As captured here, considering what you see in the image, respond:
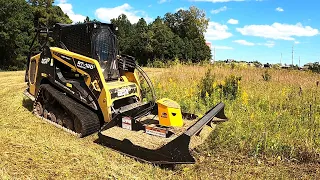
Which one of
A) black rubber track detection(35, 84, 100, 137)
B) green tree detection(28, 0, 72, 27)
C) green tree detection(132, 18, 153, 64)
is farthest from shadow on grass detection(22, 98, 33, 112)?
green tree detection(132, 18, 153, 64)

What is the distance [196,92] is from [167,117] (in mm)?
3654

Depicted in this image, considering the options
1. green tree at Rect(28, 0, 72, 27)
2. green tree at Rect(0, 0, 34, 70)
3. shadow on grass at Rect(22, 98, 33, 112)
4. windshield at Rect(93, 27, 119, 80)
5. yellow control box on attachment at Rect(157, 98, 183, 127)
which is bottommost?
shadow on grass at Rect(22, 98, 33, 112)

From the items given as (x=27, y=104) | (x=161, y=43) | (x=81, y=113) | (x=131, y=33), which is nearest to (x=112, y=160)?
(x=81, y=113)

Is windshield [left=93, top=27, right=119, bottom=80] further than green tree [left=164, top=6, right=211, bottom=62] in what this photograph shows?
No

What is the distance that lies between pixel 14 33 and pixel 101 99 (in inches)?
1030

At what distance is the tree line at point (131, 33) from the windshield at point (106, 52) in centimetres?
207

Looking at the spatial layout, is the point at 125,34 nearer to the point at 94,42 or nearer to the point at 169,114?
the point at 94,42

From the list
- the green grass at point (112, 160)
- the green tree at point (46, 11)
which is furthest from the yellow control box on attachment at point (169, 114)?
the green tree at point (46, 11)

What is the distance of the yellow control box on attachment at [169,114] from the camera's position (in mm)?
5004

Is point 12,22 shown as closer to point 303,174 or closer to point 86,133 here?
point 86,133

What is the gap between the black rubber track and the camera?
5320 millimetres

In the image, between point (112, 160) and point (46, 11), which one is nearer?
point (112, 160)

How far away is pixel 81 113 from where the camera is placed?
18.0 ft

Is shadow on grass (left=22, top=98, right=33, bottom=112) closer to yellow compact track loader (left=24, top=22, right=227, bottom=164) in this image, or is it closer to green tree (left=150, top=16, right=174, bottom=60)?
yellow compact track loader (left=24, top=22, right=227, bottom=164)
